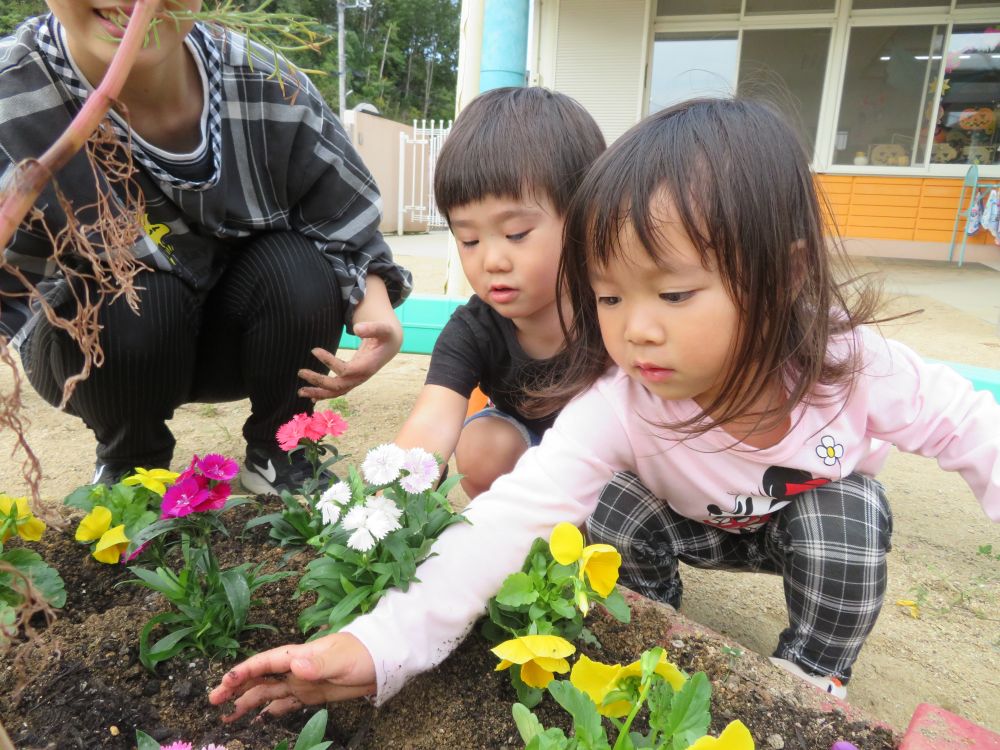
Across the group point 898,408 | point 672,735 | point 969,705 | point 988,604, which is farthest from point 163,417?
point 988,604

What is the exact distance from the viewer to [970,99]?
912cm

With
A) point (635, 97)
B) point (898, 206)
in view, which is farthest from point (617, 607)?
point (898, 206)

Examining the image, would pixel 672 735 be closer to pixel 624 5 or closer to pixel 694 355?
pixel 694 355

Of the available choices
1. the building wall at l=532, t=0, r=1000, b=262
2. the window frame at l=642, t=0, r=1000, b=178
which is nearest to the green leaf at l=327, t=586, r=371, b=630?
the building wall at l=532, t=0, r=1000, b=262

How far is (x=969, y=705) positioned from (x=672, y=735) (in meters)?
1.13

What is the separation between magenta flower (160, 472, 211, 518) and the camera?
1109mm

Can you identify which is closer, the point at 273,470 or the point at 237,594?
the point at 237,594

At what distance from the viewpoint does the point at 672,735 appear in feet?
2.55

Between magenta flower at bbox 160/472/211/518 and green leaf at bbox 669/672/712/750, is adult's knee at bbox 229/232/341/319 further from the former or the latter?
green leaf at bbox 669/672/712/750

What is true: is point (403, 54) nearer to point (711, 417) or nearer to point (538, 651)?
point (711, 417)

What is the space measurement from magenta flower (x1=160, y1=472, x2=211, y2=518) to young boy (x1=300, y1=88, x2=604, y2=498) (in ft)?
1.21

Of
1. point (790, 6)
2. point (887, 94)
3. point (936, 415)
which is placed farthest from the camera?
point (887, 94)

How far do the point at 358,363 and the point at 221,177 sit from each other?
22.7 inches

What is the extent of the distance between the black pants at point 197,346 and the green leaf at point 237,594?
2.64ft
